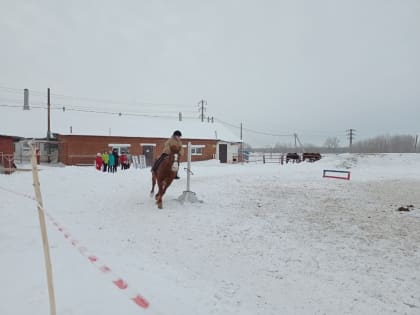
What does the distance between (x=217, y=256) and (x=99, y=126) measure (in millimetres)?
30383

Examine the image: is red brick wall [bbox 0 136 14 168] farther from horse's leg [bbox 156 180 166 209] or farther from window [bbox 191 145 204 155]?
window [bbox 191 145 204 155]

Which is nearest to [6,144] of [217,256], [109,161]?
[109,161]

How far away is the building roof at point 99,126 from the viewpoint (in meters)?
30.1

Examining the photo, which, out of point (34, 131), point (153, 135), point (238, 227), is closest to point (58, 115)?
point (34, 131)

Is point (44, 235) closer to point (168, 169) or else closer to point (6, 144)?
point (168, 169)

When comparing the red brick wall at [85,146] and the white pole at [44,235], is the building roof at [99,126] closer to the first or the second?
the red brick wall at [85,146]

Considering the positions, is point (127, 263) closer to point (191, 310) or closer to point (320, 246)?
point (191, 310)

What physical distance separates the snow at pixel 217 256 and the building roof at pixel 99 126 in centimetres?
2244

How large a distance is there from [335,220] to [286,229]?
5.61ft

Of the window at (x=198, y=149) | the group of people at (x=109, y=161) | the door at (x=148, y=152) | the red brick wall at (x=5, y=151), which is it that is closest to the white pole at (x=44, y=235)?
the group of people at (x=109, y=161)

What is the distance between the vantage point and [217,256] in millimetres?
4887

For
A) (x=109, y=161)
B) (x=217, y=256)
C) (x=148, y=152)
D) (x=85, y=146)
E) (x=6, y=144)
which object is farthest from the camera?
(x=148, y=152)

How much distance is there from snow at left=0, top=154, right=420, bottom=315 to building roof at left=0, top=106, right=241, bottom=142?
2244cm

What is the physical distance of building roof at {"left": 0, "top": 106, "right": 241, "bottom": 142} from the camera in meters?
30.1
